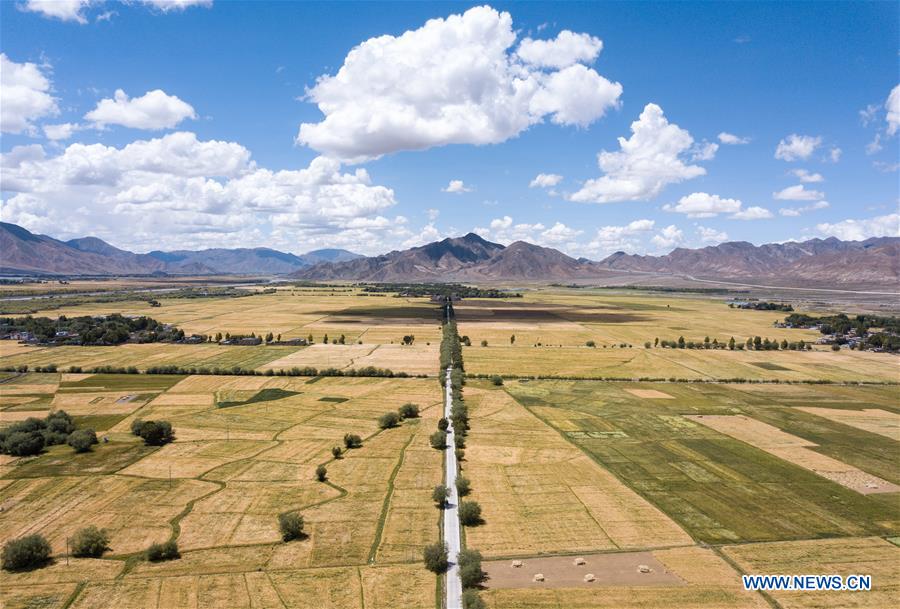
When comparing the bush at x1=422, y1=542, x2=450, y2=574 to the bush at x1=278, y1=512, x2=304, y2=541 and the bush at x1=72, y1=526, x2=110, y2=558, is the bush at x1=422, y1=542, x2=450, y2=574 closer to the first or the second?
the bush at x1=278, y1=512, x2=304, y2=541

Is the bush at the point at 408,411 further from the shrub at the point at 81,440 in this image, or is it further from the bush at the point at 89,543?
the bush at the point at 89,543

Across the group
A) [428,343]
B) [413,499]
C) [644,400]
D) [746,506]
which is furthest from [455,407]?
[428,343]

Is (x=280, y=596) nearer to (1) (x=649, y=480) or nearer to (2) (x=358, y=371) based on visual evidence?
(1) (x=649, y=480)

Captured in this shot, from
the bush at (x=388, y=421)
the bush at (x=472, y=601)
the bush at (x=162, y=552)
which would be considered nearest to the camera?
the bush at (x=472, y=601)

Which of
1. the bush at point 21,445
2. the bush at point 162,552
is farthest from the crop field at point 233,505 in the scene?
the bush at point 21,445

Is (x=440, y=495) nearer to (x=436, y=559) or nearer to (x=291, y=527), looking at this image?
(x=436, y=559)

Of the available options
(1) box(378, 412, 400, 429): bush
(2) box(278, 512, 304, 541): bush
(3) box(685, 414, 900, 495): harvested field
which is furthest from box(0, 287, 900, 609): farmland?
(1) box(378, 412, 400, 429): bush

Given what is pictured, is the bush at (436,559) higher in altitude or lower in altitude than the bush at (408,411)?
lower

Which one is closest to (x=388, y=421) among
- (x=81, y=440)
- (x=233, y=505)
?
(x=233, y=505)
